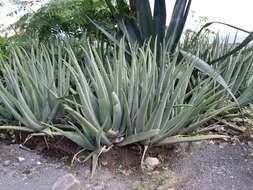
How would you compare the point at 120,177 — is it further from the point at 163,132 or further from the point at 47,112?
the point at 47,112

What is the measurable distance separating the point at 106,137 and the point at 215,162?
53 centimetres

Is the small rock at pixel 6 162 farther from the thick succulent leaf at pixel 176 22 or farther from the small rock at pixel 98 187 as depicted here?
the thick succulent leaf at pixel 176 22

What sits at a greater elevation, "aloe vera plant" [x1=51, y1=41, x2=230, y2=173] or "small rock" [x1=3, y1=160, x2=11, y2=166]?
"aloe vera plant" [x1=51, y1=41, x2=230, y2=173]

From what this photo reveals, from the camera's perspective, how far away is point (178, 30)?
77.9 inches

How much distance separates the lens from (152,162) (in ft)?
4.00

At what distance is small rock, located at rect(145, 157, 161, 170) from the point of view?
1.21 metres

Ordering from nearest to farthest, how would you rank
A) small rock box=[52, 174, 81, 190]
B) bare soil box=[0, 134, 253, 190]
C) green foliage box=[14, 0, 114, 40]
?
1. small rock box=[52, 174, 81, 190]
2. bare soil box=[0, 134, 253, 190]
3. green foliage box=[14, 0, 114, 40]

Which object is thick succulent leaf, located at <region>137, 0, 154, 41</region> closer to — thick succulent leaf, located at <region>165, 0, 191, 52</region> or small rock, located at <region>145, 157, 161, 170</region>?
thick succulent leaf, located at <region>165, 0, 191, 52</region>

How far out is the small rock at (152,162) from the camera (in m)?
1.21

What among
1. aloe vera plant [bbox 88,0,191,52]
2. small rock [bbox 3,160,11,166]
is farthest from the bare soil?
aloe vera plant [bbox 88,0,191,52]

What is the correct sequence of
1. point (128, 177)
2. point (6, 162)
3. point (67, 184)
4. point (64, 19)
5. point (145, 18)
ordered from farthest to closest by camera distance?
point (64, 19)
point (145, 18)
point (6, 162)
point (128, 177)
point (67, 184)

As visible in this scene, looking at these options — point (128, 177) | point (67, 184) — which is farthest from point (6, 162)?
point (128, 177)

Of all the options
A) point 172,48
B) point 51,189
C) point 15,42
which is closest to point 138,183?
point 51,189

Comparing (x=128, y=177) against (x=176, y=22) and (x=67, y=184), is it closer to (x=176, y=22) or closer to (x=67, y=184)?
(x=67, y=184)
